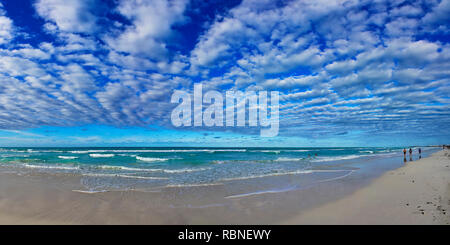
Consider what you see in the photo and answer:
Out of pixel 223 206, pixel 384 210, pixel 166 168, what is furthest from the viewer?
pixel 166 168

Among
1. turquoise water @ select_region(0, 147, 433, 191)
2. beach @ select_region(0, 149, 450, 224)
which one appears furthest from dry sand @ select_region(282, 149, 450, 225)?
turquoise water @ select_region(0, 147, 433, 191)

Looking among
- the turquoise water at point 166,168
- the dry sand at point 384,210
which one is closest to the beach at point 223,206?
the dry sand at point 384,210

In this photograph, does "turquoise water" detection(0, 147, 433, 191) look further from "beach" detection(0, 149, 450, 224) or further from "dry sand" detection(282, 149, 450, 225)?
"dry sand" detection(282, 149, 450, 225)

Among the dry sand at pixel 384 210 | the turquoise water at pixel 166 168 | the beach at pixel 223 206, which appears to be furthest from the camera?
the turquoise water at pixel 166 168

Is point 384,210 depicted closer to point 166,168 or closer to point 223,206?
point 223,206

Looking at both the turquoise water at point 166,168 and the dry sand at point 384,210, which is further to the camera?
the turquoise water at point 166,168

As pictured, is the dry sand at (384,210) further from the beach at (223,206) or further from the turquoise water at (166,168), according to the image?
the turquoise water at (166,168)

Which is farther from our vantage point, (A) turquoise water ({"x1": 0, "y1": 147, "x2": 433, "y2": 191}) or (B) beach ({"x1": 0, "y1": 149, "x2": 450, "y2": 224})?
(A) turquoise water ({"x1": 0, "y1": 147, "x2": 433, "y2": 191})

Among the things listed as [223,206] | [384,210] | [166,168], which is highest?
[384,210]

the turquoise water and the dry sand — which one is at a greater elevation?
the dry sand

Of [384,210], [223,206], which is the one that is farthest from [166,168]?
[384,210]

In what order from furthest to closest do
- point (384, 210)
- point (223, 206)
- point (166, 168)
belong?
point (166, 168), point (223, 206), point (384, 210)

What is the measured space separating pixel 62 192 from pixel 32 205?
1.96 m
